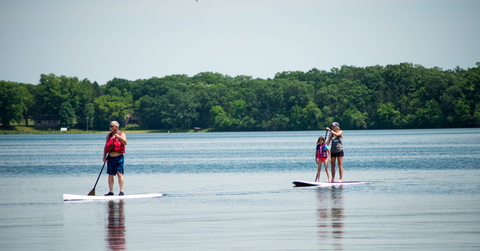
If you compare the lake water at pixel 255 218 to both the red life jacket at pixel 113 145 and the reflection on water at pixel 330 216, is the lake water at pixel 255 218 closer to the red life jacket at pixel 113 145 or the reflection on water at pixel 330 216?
the reflection on water at pixel 330 216

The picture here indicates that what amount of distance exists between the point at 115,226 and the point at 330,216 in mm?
4364

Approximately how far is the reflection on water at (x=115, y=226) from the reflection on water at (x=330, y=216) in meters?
3.30

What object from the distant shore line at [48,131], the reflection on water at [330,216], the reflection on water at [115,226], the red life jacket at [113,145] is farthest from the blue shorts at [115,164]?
the distant shore line at [48,131]

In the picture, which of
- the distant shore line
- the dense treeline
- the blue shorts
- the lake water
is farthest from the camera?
the distant shore line

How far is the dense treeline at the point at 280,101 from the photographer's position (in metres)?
116

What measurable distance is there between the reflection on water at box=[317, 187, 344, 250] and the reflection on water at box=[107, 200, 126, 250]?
3300 millimetres

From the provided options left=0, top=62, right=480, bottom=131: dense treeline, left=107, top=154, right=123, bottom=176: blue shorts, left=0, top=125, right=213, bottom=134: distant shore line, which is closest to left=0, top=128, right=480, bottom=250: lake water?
left=107, top=154, right=123, bottom=176: blue shorts

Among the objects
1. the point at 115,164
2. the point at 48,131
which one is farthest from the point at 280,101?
the point at 115,164

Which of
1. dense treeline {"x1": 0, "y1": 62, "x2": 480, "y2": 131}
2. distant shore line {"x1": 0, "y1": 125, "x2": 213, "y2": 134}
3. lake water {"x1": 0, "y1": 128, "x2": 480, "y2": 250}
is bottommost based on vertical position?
lake water {"x1": 0, "y1": 128, "x2": 480, "y2": 250}

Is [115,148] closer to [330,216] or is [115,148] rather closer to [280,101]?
[330,216]

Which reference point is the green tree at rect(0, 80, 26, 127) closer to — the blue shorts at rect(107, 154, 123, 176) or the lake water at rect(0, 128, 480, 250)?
the lake water at rect(0, 128, 480, 250)

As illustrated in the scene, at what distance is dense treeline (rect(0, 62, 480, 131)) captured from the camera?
115819 millimetres

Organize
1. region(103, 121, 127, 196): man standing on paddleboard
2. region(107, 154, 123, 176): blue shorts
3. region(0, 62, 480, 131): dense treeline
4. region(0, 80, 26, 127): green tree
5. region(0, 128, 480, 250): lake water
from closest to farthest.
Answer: region(0, 128, 480, 250): lake water < region(103, 121, 127, 196): man standing on paddleboard < region(107, 154, 123, 176): blue shorts < region(0, 62, 480, 131): dense treeline < region(0, 80, 26, 127): green tree

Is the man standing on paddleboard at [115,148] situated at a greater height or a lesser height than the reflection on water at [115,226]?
greater
